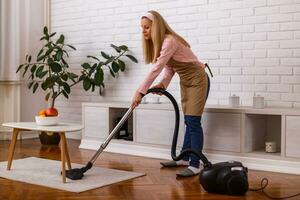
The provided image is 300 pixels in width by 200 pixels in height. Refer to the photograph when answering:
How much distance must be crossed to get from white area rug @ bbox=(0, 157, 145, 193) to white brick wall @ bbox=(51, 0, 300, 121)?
1.42 metres

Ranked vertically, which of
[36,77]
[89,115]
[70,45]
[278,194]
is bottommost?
[278,194]

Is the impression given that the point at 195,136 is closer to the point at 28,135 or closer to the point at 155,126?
the point at 155,126

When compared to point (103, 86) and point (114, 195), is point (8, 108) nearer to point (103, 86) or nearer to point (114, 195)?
point (103, 86)

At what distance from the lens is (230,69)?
4.38 meters

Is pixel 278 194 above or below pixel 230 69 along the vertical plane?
below

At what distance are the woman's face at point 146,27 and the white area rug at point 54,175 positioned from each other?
104cm

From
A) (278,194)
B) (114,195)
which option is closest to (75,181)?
(114,195)

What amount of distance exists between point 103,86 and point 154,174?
6.37ft

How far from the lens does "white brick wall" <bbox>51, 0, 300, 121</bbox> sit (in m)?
4.05

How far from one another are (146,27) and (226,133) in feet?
3.73

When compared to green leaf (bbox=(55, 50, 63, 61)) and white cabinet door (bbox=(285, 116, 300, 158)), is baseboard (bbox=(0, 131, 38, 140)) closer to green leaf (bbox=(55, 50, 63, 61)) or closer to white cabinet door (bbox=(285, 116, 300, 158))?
green leaf (bbox=(55, 50, 63, 61))

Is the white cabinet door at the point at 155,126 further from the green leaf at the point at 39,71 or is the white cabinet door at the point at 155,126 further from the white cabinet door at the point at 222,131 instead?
the green leaf at the point at 39,71

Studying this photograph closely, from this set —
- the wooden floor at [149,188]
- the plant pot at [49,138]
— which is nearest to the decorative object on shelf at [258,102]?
the wooden floor at [149,188]

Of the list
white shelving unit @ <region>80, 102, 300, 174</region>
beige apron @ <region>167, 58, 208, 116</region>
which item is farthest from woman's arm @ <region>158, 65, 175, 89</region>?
white shelving unit @ <region>80, 102, 300, 174</region>
